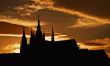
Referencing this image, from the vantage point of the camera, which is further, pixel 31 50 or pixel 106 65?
pixel 31 50

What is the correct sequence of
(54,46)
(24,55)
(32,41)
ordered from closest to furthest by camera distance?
(54,46) → (24,55) → (32,41)

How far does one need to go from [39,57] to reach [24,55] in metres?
7.41

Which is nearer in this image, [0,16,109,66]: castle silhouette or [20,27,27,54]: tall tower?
[0,16,109,66]: castle silhouette

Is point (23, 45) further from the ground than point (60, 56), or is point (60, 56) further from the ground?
point (23, 45)

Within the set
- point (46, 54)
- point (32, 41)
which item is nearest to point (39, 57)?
point (46, 54)

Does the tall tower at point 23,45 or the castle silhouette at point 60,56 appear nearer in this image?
the castle silhouette at point 60,56

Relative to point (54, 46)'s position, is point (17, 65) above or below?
below

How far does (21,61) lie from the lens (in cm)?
12862

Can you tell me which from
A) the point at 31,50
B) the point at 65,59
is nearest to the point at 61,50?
the point at 65,59

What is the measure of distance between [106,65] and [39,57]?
93.7 ft

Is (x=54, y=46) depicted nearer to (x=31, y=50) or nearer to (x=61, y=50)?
(x=61, y=50)

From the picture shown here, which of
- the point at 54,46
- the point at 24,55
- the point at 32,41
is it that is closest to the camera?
the point at 54,46

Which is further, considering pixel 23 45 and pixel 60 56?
pixel 23 45

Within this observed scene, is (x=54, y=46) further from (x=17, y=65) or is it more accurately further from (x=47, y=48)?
(x=17, y=65)
